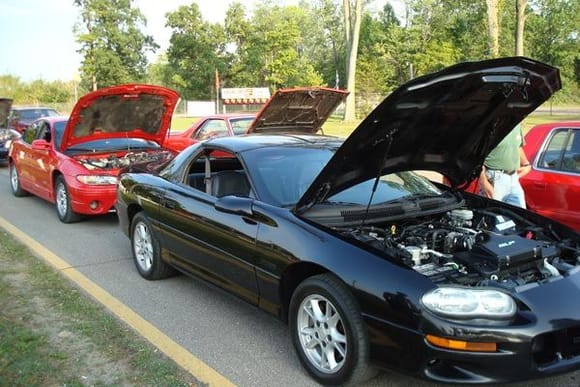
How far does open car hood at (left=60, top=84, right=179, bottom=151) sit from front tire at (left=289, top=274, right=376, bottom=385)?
15.0 ft

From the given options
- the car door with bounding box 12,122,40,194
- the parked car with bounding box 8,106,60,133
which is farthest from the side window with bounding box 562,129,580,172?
the parked car with bounding box 8,106,60,133

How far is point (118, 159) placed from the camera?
788cm

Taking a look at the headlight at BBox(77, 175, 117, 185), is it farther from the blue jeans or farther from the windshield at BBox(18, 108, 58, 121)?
the windshield at BBox(18, 108, 58, 121)

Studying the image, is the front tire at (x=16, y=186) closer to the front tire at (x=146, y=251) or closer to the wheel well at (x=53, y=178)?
the wheel well at (x=53, y=178)

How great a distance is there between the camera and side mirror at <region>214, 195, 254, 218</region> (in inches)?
150

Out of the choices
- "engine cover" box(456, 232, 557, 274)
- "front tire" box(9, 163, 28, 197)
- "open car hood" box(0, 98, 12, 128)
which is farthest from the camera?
"open car hood" box(0, 98, 12, 128)

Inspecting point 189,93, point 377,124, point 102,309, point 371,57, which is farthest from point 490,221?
point 189,93

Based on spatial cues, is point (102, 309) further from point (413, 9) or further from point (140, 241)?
point (413, 9)

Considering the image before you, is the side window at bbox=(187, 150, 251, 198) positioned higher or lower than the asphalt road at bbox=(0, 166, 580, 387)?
higher

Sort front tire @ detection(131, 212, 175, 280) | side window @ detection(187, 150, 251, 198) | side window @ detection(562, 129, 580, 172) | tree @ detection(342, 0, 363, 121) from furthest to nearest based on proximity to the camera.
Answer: tree @ detection(342, 0, 363, 121), side window @ detection(562, 129, 580, 172), front tire @ detection(131, 212, 175, 280), side window @ detection(187, 150, 251, 198)

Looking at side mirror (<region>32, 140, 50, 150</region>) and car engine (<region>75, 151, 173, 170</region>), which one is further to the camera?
side mirror (<region>32, 140, 50, 150</region>)

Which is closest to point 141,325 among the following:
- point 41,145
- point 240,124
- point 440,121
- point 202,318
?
point 202,318

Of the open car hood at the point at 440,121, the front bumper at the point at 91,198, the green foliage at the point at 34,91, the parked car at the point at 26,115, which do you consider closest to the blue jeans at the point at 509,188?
the open car hood at the point at 440,121

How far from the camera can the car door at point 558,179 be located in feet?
18.1
